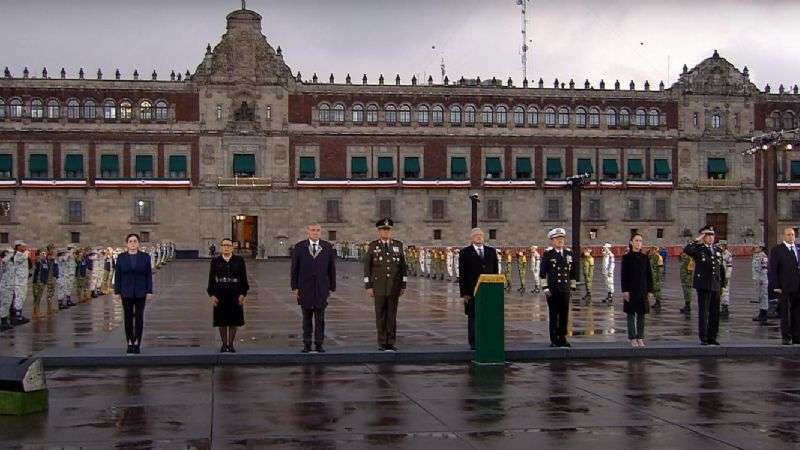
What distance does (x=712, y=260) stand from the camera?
1614cm

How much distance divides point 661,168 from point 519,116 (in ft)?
36.4

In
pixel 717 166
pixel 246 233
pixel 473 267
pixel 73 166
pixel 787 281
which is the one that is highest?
pixel 717 166

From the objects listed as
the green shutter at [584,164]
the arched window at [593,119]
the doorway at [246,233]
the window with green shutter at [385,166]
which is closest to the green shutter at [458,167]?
the window with green shutter at [385,166]

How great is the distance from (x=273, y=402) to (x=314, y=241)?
4765mm

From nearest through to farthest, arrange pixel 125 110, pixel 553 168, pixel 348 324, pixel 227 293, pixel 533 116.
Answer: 1. pixel 227 293
2. pixel 348 324
3. pixel 125 110
4. pixel 553 168
5. pixel 533 116

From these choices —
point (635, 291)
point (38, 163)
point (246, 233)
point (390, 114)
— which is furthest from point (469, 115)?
point (635, 291)

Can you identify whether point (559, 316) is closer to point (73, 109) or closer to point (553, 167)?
point (73, 109)

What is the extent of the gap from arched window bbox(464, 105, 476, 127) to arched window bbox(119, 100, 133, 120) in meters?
22.6

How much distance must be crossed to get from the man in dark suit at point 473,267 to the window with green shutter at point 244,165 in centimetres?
5334

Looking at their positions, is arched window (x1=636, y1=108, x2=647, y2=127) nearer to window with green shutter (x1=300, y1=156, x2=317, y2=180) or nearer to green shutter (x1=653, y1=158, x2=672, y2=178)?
green shutter (x1=653, y1=158, x2=672, y2=178)

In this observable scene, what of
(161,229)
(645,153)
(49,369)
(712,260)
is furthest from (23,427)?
(645,153)

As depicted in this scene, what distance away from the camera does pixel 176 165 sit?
2616 inches

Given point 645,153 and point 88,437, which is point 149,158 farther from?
point 88,437

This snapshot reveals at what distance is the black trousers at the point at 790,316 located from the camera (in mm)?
16109
